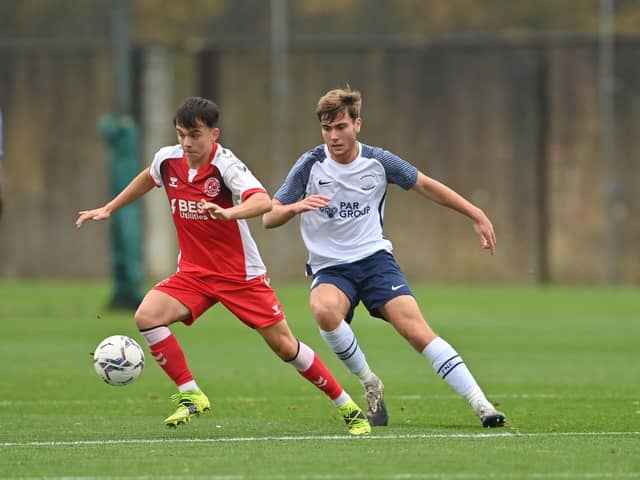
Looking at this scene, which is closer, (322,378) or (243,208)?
(243,208)

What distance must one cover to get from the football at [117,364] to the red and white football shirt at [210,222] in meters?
0.63

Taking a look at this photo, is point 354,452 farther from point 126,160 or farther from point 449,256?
point 449,256

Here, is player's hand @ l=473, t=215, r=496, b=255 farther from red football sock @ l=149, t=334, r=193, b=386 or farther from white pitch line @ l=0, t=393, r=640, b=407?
white pitch line @ l=0, t=393, r=640, b=407

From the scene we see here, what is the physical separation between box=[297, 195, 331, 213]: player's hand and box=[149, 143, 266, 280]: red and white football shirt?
46 cm

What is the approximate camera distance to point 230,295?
8695 millimetres

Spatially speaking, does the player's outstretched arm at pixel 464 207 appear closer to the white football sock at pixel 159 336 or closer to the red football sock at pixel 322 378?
the red football sock at pixel 322 378

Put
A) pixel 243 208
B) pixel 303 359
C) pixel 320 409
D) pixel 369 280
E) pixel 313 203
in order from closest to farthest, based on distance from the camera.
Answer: pixel 243 208 < pixel 313 203 < pixel 303 359 < pixel 369 280 < pixel 320 409

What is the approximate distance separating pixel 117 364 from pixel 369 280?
1.63 m

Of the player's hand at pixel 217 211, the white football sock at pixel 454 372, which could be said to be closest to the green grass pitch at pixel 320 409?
the white football sock at pixel 454 372

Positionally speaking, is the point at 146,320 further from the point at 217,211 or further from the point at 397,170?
the point at 397,170

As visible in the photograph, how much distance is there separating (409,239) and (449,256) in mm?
970

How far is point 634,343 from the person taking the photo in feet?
54.3

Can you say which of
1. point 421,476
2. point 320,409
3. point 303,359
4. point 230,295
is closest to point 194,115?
point 230,295

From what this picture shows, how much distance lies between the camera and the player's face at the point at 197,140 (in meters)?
8.53
